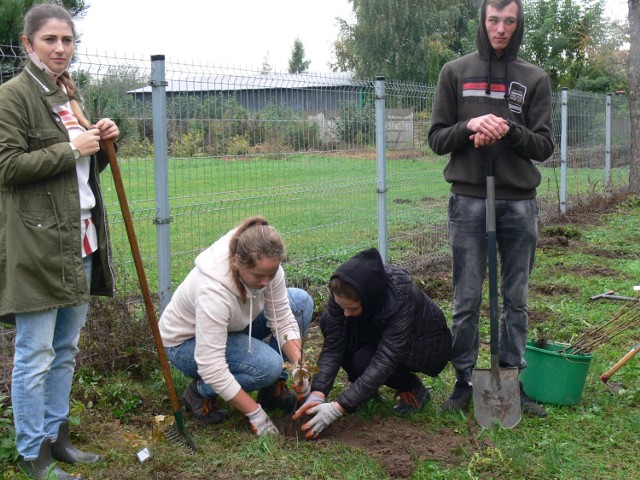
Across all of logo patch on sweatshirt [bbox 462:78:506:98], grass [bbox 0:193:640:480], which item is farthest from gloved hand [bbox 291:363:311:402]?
logo patch on sweatshirt [bbox 462:78:506:98]

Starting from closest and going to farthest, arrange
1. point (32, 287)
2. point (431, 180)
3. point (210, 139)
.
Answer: point (32, 287), point (210, 139), point (431, 180)

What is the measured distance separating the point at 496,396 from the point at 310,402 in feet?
3.12

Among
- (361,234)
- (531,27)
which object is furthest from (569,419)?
(531,27)

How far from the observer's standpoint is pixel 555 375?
4012mm

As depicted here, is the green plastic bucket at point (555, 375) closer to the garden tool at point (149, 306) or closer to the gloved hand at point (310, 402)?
the gloved hand at point (310, 402)

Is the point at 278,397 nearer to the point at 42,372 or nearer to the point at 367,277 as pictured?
the point at 367,277

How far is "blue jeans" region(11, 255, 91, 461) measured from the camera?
2988 millimetres

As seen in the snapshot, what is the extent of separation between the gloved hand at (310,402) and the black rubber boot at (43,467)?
1.05 meters

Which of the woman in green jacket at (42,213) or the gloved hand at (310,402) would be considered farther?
the gloved hand at (310,402)

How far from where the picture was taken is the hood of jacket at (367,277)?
3.59 metres

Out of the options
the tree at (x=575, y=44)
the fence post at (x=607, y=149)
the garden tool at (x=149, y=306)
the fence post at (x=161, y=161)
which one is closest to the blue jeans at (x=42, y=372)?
the garden tool at (x=149, y=306)

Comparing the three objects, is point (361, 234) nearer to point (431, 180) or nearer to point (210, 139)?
point (431, 180)

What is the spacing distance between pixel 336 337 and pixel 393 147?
11.2ft

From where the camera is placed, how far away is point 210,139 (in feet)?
15.8
